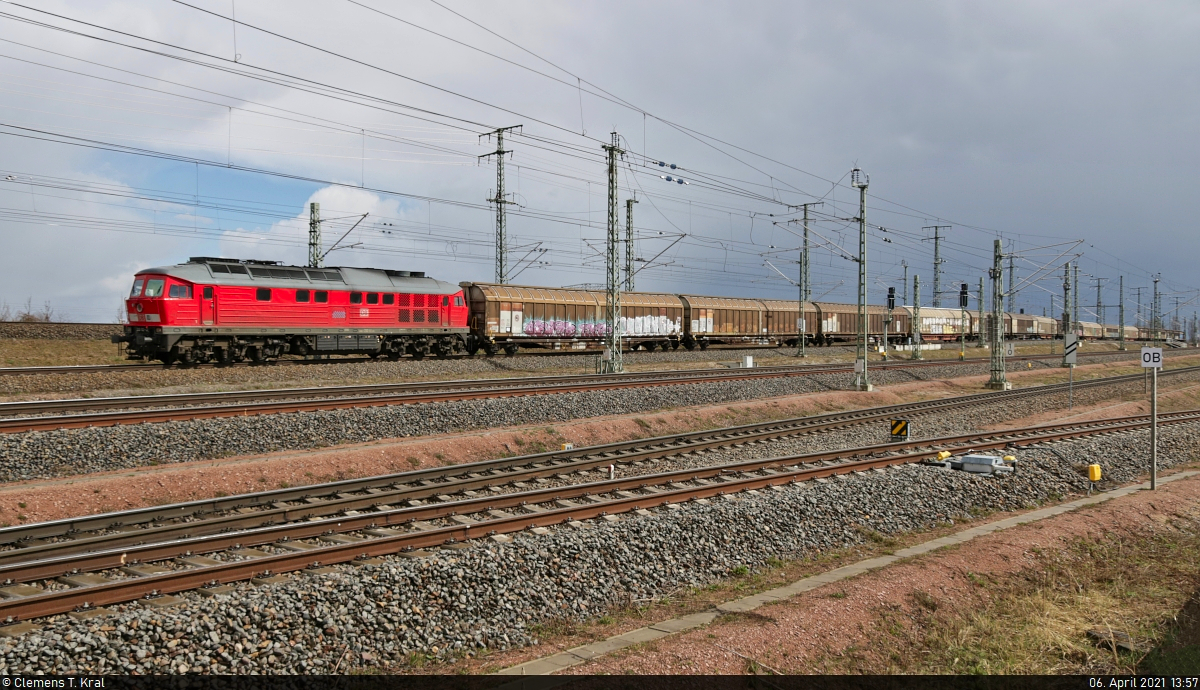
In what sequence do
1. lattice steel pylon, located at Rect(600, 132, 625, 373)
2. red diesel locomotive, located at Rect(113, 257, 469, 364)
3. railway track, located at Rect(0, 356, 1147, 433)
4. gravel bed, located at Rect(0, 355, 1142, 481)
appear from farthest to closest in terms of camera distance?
lattice steel pylon, located at Rect(600, 132, 625, 373)
red diesel locomotive, located at Rect(113, 257, 469, 364)
railway track, located at Rect(0, 356, 1147, 433)
gravel bed, located at Rect(0, 355, 1142, 481)

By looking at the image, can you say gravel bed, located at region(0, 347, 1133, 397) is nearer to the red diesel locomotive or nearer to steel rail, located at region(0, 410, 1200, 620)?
the red diesel locomotive

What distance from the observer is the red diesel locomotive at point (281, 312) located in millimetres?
25578

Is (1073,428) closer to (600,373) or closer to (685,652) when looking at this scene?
(600,373)

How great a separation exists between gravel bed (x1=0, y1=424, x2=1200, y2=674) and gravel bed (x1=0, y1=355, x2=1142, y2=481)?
27.8ft

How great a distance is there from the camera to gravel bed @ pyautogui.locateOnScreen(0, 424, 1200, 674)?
6.59 metres

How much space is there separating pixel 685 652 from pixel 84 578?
6750 mm

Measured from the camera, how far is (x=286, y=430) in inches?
675

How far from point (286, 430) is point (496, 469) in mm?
5365

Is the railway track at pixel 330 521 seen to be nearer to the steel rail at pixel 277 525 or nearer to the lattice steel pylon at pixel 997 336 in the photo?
the steel rail at pixel 277 525

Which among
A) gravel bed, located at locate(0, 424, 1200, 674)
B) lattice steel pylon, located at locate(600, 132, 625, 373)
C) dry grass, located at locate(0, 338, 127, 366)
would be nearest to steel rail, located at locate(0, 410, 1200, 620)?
gravel bed, located at locate(0, 424, 1200, 674)

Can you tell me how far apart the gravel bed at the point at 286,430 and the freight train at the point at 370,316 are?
1091 cm

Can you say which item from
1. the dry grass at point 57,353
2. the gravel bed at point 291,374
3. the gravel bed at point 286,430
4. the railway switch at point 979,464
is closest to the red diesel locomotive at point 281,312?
the gravel bed at point 291,374

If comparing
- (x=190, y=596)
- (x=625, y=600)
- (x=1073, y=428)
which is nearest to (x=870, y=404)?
(x=1073, y=428)

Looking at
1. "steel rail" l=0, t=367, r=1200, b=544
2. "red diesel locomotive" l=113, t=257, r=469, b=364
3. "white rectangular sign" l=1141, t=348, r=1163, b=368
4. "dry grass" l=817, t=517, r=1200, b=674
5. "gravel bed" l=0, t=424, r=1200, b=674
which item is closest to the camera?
"gravel bed" l=0, t=424, r=1200, b=674
